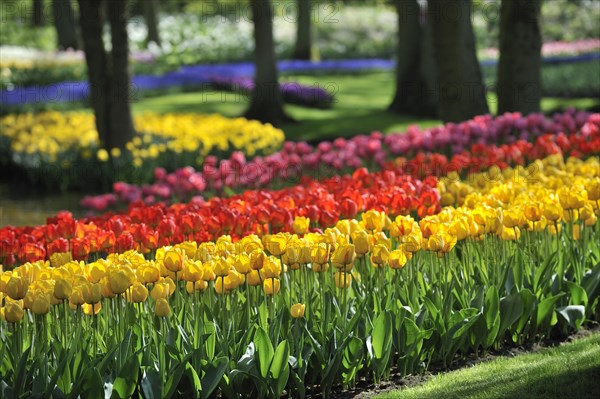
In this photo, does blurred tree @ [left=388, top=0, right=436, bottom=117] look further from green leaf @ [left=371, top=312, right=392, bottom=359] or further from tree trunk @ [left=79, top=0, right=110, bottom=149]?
green leaf @ [left=371, top=312, right=392, bottom=359]

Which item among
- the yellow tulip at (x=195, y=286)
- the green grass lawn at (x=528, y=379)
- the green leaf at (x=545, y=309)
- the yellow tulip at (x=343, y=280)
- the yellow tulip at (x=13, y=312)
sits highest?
the yellow tulip at (x=13, y=312)

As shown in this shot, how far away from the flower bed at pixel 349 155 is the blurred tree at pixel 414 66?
8190 millimetres

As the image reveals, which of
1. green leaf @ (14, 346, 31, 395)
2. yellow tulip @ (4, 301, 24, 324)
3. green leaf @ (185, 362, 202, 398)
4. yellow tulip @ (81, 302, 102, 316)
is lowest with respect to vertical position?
green leaf @ (185, 362, 202, 398)

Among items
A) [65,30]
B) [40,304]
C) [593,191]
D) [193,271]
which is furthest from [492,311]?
[65,30]

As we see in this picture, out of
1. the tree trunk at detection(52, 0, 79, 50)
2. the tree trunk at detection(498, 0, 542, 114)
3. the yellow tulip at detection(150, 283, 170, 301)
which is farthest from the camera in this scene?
the tree trunk at detection(52, 0, 79, 50)

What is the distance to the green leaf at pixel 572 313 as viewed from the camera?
19.6ft

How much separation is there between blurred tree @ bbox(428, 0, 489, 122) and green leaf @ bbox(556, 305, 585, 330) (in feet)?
25.4

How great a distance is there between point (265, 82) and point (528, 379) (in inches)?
580

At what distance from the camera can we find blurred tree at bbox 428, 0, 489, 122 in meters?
13.4

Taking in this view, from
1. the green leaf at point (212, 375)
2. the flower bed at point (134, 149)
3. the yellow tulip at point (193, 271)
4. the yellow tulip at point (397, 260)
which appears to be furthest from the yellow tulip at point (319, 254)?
the flower bed at point (134, 149)

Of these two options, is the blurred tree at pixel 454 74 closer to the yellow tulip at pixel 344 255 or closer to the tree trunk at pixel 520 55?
the tree trunk at pixel 520 55

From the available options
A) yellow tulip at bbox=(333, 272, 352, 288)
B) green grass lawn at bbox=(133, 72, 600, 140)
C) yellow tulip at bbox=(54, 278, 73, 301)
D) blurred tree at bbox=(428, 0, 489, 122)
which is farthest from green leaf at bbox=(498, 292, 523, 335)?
green grass lawn at bbox=(133, 72, 600, 140)

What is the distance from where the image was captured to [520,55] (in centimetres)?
1323

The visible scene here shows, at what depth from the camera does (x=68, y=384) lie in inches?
187
